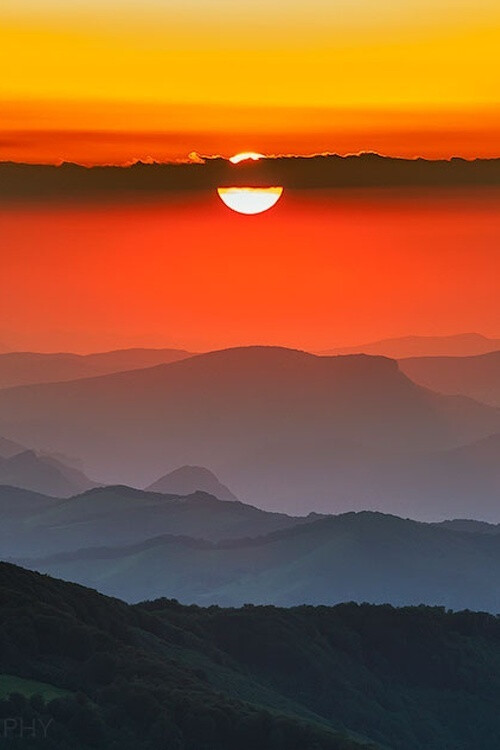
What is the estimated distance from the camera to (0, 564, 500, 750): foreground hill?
124438mm

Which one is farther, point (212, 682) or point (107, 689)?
point (212, 682)

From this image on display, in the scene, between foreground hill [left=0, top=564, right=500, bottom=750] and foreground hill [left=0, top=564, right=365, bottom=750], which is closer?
foreground hill [left=0, top=564, right=365, bottom=750]

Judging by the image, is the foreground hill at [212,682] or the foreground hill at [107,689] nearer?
the foreground hill at [107,689]

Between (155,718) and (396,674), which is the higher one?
(396,674)

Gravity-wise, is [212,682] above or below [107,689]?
above

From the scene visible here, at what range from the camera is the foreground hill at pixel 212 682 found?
124438 mm

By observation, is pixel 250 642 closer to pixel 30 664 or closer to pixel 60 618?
pixel 60 618

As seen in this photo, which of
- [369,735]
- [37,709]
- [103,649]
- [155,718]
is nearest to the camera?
[37,709]

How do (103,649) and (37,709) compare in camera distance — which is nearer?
(37,709)

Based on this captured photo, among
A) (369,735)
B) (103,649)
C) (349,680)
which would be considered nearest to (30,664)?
(103,649)

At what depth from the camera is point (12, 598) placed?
490 ft

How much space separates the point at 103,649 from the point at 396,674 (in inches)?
2406

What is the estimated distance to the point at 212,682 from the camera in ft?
515

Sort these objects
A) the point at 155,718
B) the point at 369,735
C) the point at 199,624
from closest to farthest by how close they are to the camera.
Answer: the point at 155,718 < the point at 369,735 < the point at 199,624
